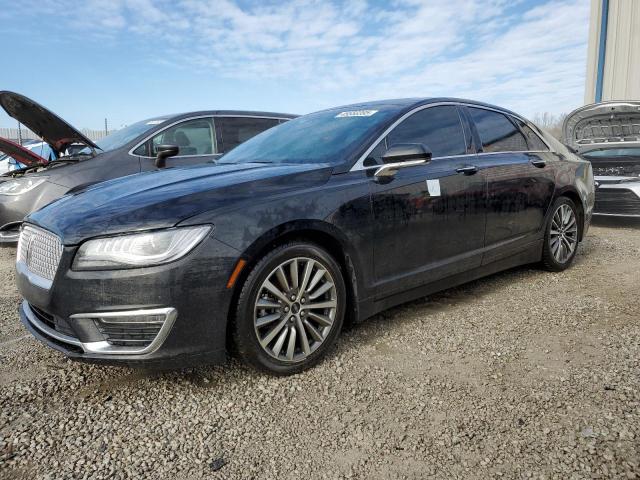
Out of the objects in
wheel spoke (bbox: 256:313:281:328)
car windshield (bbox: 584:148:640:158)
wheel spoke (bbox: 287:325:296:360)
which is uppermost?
car windshield (bbox: 584:148:640:158)

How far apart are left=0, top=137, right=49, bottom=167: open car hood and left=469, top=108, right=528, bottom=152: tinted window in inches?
175

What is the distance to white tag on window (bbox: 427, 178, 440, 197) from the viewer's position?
3.20m

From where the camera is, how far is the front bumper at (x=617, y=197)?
22.7 feet

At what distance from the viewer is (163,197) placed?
2355mm

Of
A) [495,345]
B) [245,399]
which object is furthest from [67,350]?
[495,345]

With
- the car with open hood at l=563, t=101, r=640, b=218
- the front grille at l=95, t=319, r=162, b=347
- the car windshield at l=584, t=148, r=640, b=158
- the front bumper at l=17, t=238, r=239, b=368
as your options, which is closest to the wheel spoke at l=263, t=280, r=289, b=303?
the front bumper at l=17, t=238, r=239, b=368

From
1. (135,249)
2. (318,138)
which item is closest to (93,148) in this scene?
(318,138)

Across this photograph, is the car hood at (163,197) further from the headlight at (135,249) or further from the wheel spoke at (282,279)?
the wheel spoke at (282,279)

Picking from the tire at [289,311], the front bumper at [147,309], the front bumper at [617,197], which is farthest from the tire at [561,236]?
the front bumper at [147,309]

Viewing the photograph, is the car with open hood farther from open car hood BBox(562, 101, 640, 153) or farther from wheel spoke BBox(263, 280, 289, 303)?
wheel spoke BBox(263, 280, 289, 303)

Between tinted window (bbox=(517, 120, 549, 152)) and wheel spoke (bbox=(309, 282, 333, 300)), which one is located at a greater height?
tinted window (bbox=(517, 120, 549, 152))

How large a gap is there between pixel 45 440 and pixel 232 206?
1.30 m

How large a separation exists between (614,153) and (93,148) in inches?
299

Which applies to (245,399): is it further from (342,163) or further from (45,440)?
(342,163)
